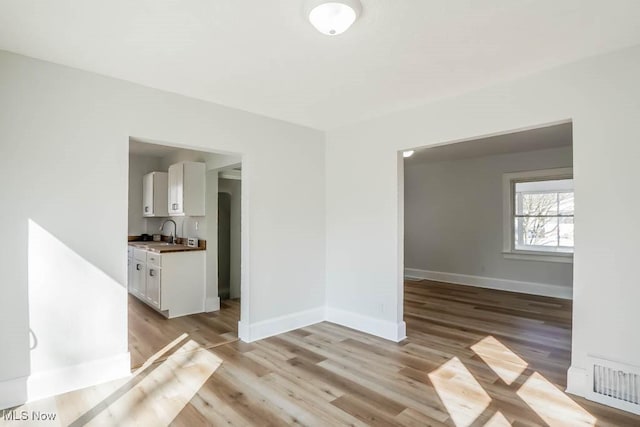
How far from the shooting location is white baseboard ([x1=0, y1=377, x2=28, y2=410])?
2.37 meters

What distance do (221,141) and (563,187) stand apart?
564 cm

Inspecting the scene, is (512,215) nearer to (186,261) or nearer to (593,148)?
(593,148)

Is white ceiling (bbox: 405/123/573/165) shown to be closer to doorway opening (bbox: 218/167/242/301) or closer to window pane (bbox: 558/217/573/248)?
window pane (bbox: 558/217/573/248)

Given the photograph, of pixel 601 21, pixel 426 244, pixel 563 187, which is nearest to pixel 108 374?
pixel 601 21

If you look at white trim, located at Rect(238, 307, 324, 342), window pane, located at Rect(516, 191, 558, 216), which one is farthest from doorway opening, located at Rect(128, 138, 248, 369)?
window pane, located at Rect(516, 191, 558, 216)

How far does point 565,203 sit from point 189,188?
19.9 feet

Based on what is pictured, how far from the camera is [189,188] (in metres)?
4.87

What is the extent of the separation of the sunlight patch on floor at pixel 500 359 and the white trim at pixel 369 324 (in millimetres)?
742

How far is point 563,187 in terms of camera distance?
592 cm

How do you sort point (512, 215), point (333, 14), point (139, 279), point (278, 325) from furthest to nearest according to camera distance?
point (512, 215)
point (139, 279)
point (278, 325)
point (333, 14)

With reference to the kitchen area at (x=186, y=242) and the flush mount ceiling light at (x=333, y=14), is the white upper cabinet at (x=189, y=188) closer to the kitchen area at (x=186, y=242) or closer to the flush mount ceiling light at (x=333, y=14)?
the kitchen area at (x=186, y=242)

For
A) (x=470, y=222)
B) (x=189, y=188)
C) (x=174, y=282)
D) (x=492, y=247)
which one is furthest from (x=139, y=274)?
(x=492, y=247)

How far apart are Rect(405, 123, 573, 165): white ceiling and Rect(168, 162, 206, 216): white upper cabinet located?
305cm

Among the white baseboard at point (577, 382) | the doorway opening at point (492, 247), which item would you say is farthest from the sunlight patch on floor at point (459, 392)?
the white baseboard at point (577, 382)
